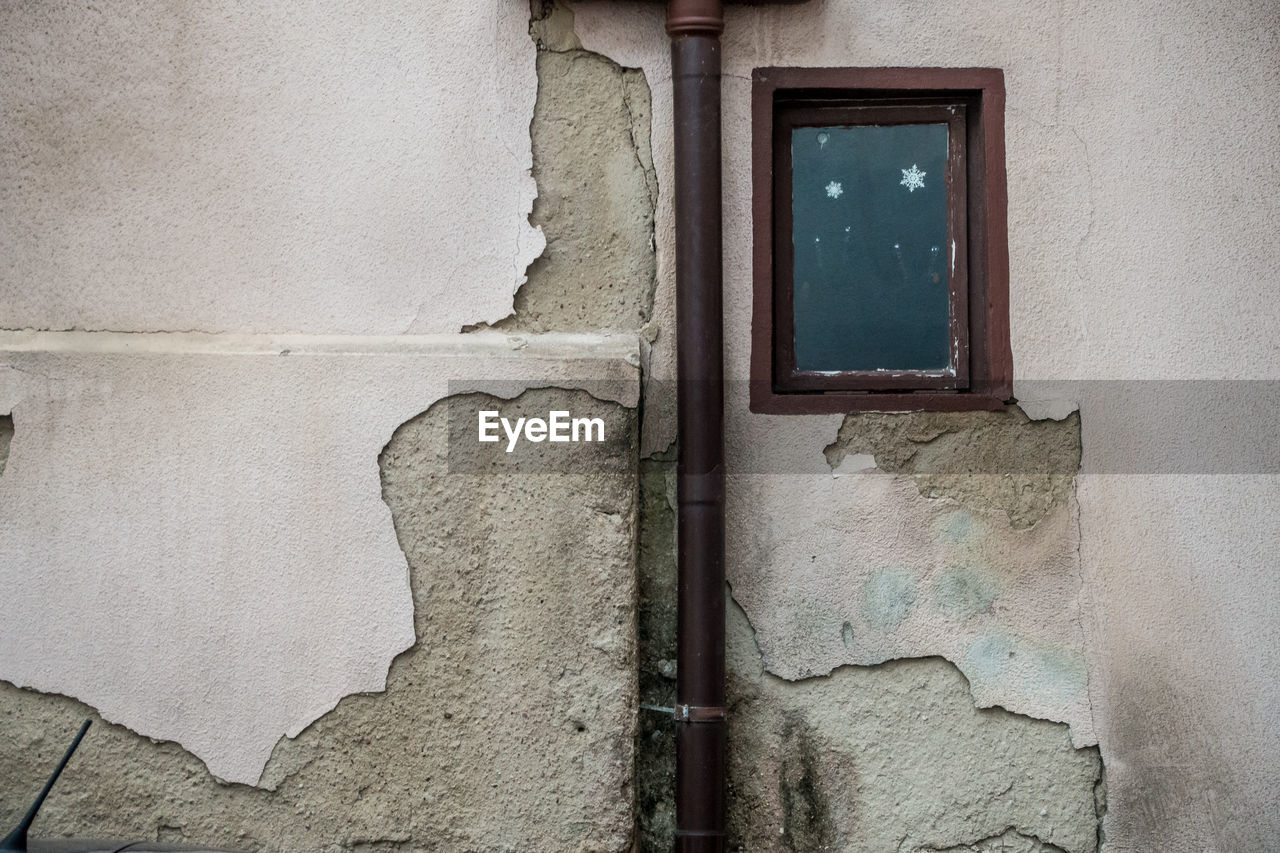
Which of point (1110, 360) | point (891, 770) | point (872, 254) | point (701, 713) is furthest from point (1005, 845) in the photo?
point (872, 254)

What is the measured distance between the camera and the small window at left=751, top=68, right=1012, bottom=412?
3043 mm

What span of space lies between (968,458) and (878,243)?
64cm

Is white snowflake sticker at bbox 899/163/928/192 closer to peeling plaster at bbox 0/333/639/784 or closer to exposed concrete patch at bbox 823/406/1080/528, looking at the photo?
exposed concrete patch at bbox 823/406/1080/528

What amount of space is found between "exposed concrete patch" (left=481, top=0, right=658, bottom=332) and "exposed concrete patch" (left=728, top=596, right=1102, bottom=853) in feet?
2.98

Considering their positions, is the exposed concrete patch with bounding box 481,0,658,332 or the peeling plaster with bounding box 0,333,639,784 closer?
the peeling plaster with bounding box 0,333,639,784

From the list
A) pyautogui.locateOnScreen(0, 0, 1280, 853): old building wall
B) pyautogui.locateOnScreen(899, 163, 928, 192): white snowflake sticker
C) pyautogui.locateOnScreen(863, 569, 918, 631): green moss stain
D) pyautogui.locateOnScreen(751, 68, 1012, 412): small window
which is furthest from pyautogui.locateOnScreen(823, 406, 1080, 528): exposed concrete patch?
pyautogui.locateOnScreen(899, 163, 928, 192): white snowflake sticker

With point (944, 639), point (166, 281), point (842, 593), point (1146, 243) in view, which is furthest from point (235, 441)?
point (1146, 243)

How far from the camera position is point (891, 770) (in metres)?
2.90

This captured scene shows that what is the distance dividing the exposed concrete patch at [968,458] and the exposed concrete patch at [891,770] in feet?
1.63

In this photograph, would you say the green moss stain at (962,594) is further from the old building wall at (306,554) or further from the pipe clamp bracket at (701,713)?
the old building wall at (306,554)

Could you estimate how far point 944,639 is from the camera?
2918 mm

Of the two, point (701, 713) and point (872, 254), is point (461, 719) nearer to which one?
point (701, 713)

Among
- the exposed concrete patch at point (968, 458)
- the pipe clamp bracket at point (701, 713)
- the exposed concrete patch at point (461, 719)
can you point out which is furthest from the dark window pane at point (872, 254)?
the pipe clamp bracket at point (701, 713)

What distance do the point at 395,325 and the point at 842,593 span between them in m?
1.36
